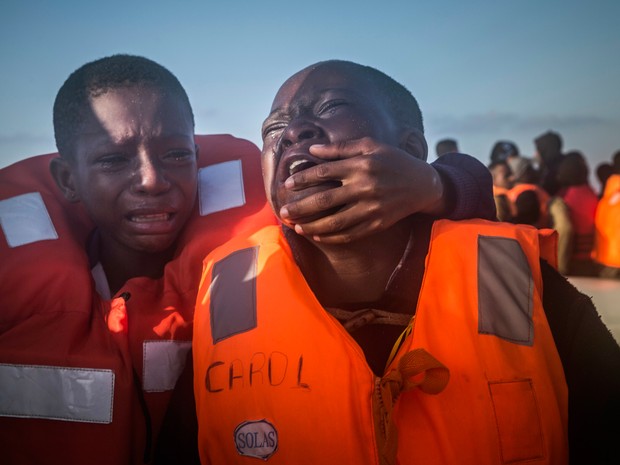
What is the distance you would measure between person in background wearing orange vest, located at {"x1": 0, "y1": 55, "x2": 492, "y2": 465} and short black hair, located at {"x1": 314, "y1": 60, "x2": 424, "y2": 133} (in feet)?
0.69

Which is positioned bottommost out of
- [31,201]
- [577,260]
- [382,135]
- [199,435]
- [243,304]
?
[577,260]

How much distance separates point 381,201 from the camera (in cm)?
143

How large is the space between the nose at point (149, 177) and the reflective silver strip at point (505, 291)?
1.24m

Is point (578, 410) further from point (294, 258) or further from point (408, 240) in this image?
point (294, 258)

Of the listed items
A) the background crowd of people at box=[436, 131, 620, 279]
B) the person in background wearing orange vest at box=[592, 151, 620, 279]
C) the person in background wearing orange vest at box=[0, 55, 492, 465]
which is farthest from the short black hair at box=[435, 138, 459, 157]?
the person in background wearing orange vest at box=[0, 55, 492, 465]

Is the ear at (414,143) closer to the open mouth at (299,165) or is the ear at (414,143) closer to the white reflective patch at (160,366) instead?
the open mouth at (299,165)

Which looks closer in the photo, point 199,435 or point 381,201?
point 381,201

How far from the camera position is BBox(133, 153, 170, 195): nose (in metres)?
2.19

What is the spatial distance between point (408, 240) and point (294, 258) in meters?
0.38

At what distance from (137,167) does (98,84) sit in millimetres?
442

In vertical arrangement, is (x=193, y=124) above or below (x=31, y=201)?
above

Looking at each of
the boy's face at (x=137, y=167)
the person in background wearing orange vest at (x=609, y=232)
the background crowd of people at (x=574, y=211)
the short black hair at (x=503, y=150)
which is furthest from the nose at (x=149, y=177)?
the short black hair at (x=503, y=150)

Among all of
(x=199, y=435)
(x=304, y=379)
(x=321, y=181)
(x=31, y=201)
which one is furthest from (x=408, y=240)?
(x=31, y=201)

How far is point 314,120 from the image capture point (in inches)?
65.3
